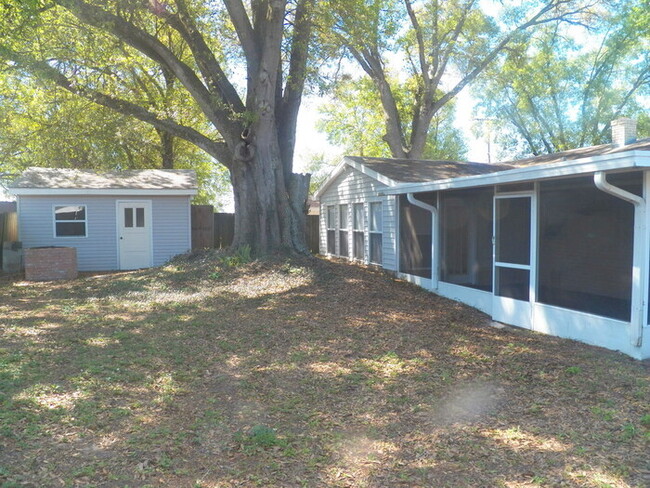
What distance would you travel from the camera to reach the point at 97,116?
1448 centimetres

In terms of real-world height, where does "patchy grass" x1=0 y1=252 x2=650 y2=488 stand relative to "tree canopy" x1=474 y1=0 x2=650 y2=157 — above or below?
below

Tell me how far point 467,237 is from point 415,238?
228cm

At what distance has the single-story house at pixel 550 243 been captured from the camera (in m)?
6.26

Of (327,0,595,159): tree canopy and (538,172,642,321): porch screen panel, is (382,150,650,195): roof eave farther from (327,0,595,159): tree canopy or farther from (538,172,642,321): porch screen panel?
(327,0,595,159): tree canopy

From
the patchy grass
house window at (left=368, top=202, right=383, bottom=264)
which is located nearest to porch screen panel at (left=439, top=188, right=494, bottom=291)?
the patchy grass

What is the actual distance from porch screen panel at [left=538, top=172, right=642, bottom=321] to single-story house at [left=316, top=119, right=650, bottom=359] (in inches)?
0.5

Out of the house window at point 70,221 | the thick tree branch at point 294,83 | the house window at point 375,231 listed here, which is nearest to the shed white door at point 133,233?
the house window at point 70,221

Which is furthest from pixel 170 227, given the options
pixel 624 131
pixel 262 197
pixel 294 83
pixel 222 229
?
pixel 624 131

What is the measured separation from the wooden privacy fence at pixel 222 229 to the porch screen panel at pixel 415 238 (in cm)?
667

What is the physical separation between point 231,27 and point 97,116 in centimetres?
428

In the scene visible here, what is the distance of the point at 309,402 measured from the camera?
5094 millimetres

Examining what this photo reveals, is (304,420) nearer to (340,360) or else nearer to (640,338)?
(340,360)

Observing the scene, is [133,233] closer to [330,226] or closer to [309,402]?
[330,226]

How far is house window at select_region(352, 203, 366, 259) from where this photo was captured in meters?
15.7
